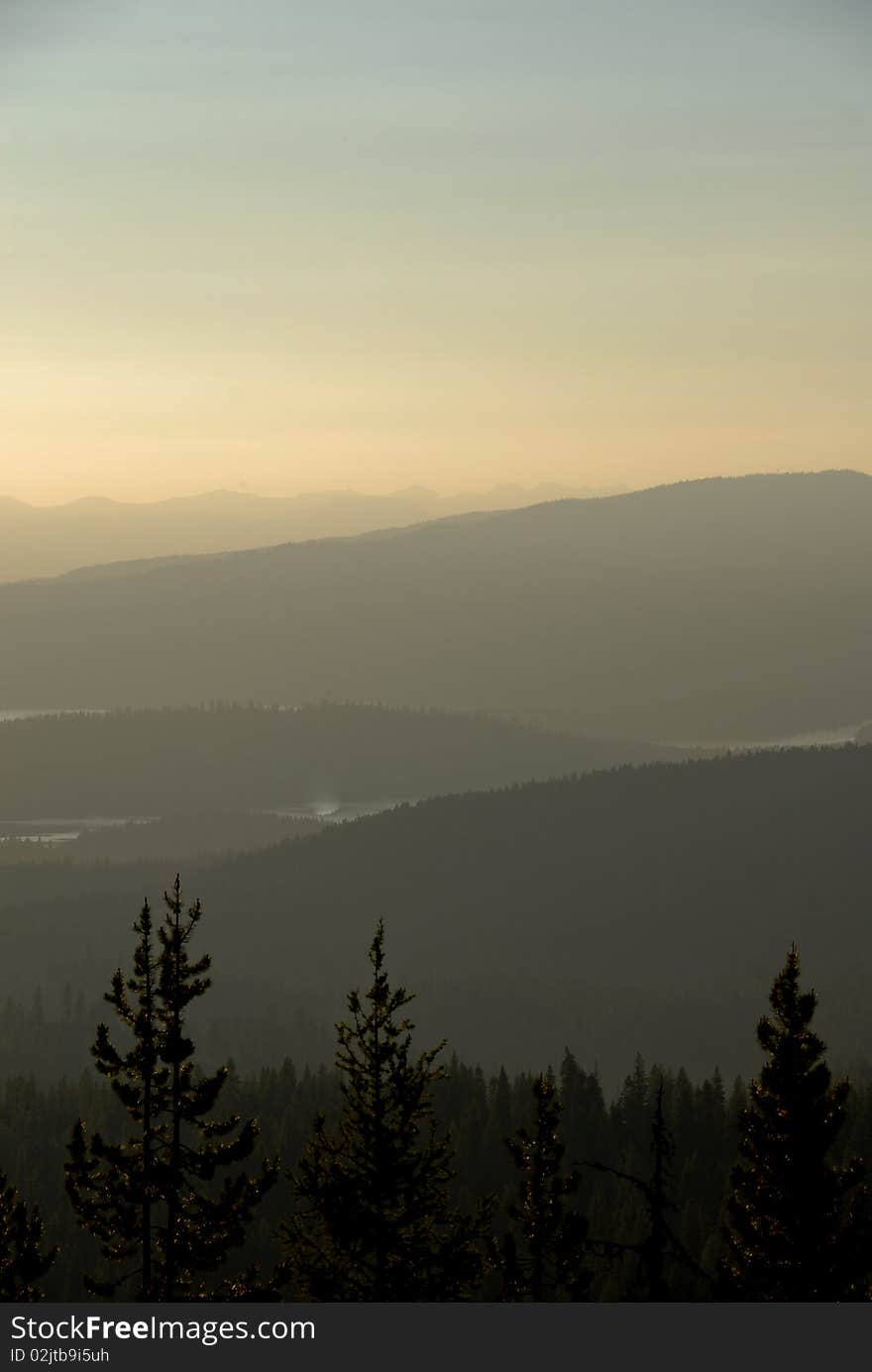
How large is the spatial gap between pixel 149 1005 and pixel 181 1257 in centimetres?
641

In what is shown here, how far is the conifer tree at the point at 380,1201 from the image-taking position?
38.8m

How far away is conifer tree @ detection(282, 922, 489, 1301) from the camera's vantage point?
3884 centimetres

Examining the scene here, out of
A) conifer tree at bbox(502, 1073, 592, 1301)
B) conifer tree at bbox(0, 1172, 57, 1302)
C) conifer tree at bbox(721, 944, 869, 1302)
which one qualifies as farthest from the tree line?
conifer tree at bbox(0, 1172, 57, 1302)

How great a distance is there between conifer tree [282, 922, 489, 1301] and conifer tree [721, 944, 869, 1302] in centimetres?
708

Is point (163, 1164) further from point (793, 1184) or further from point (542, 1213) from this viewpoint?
point (793, 1184)

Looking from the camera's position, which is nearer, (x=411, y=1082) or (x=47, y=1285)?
(x=411, y=1082)

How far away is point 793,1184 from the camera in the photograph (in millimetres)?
39781

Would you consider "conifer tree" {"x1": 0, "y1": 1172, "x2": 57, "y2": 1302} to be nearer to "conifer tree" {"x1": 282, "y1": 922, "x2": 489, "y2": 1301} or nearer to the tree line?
the tree line

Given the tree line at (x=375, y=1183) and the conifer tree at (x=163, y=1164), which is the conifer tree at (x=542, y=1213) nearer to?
the tree line at (x=375, y=1183)

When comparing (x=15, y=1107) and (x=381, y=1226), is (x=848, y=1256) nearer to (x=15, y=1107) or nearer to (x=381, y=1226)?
(x=381, y=1226)

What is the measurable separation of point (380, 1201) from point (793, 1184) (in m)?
10.6

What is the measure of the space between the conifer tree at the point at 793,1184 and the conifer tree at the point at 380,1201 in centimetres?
708
